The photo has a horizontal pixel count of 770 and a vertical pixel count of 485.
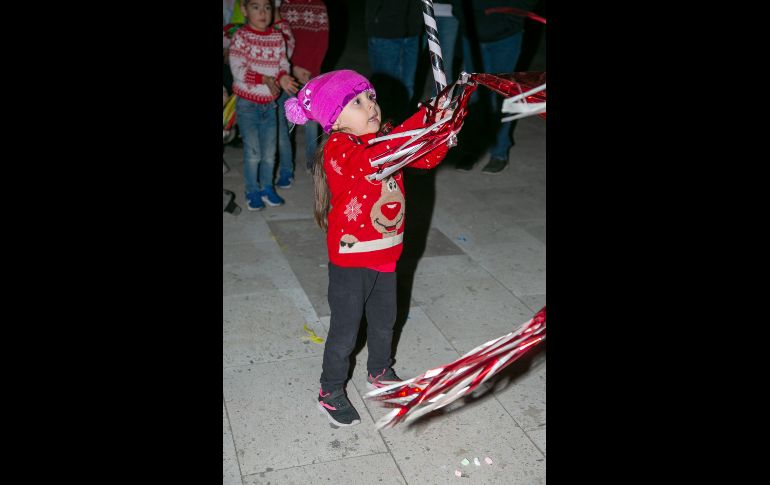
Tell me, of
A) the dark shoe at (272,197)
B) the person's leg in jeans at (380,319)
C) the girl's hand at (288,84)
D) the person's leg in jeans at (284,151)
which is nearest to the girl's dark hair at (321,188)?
the person's leg in jeans at (380,319)

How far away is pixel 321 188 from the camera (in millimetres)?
2834

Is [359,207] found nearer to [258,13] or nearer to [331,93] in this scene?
[331,93]

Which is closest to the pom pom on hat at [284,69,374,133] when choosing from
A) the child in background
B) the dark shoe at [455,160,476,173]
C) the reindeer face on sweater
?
the reindeer face on sweater

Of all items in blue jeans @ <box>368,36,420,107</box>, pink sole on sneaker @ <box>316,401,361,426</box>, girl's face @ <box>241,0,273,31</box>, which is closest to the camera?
pink sole on sneaker @ <box>316,401,361,426</box>

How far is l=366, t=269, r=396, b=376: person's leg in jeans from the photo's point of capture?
298 centimetres

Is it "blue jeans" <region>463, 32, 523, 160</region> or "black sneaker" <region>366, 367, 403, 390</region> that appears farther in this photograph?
"blue jeans" <region>463, 32, 523, 160</region>

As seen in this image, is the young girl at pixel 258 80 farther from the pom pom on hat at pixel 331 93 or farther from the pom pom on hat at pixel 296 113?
the pom pom on hat at pixel 331 93

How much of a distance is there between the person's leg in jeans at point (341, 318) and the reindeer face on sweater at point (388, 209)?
0.20 meters

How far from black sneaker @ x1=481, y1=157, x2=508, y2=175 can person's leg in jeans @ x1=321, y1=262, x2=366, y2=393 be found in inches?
147

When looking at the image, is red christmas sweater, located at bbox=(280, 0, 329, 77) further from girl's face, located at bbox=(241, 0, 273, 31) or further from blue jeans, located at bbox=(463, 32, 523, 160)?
blue jeans, located at bbox=(463, 32, 523, 160)
